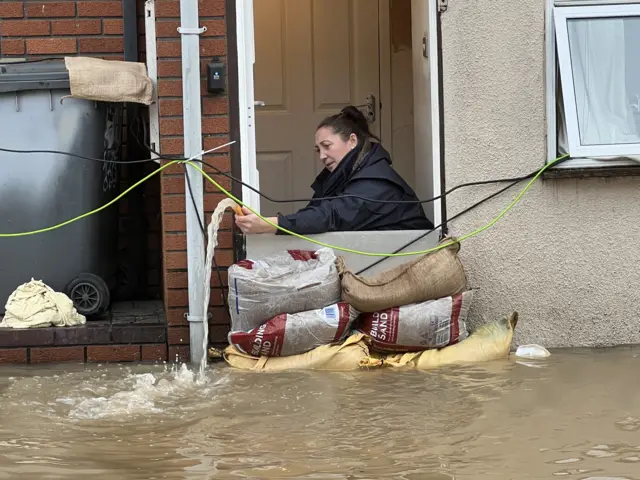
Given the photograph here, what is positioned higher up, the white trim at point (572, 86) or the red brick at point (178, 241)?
the white trim at point (572, 86)

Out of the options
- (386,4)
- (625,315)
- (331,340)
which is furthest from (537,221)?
(386,4)

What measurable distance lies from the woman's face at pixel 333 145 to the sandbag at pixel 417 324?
1.02 m

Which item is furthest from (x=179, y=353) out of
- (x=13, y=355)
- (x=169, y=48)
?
(x=169, y=48)

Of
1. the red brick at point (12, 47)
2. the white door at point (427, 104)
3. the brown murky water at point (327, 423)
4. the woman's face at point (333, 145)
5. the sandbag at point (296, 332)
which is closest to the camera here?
the brown murky water at point (327, 423)

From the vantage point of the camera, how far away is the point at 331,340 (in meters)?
5.43

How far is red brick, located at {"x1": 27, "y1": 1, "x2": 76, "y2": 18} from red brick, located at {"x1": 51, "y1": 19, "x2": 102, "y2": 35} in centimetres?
5

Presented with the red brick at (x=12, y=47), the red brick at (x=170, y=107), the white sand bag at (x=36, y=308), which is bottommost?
the white sand bag at (x=36, y=308)

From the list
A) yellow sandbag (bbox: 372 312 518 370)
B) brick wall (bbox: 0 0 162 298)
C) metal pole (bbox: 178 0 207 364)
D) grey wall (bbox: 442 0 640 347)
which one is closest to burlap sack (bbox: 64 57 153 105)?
metal pole (bbox: 178 0 207 364)

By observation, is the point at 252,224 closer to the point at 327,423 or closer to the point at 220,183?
the point at 220,183

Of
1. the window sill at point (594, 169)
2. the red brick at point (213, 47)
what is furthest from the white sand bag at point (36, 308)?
the window sill at point (594, 169)

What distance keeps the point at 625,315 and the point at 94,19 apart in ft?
11.3

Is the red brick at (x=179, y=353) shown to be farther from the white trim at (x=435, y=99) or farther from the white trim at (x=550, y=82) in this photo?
the white trim at (x=550, y=82)

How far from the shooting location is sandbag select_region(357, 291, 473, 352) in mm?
5434

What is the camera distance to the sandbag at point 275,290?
536cm
